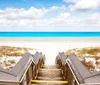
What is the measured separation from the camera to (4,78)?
2725 mm

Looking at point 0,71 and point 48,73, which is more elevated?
point 0,71

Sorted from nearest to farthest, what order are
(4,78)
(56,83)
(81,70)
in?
1. (4,78)
2. (81,70)
3. (56,83)

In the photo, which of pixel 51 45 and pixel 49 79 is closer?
pixel 49 79

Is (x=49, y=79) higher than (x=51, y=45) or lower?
lower

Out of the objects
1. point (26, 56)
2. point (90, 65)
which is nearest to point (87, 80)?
point (26, 56)

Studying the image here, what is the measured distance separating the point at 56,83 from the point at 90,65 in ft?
25.7


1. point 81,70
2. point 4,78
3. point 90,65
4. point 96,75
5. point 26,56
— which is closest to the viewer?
point 96,75

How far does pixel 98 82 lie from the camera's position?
2.54 m

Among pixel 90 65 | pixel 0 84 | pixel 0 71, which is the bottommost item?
pixel 90 65

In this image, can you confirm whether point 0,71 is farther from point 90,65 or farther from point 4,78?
point 90,65

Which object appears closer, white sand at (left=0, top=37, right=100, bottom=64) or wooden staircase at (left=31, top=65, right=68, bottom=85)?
wooden staircase at (left=31, top=65, right=68, bottom=85)

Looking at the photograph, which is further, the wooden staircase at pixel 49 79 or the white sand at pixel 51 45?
the white sand at pixel 51 45

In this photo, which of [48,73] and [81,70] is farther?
[48,73]

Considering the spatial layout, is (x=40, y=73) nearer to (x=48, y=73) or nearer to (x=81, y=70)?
(x=48, y=73)
